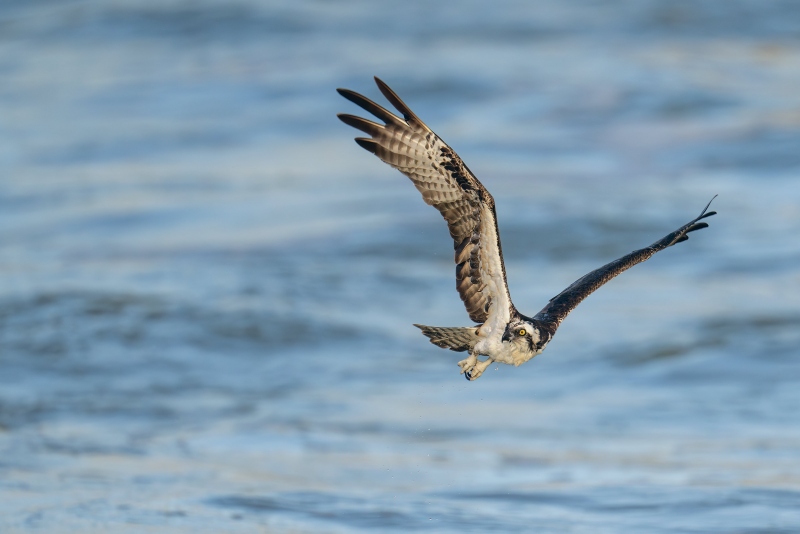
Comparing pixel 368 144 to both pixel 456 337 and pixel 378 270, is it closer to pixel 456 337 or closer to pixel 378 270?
pixel 456 337

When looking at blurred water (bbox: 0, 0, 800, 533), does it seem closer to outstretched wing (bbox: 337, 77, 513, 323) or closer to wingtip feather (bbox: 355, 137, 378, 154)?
outstretched wing (bbox: 337, 77, 513, 323)

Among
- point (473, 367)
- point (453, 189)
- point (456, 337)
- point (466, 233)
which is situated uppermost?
point (453, 189)

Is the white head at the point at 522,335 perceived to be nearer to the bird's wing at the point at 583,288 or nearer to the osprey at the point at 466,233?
the osprey at the point at 466,233

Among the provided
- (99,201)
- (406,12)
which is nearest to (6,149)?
(99,201)

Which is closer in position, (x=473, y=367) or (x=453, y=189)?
(x=453, y=189)

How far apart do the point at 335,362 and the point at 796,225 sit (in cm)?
→ 795

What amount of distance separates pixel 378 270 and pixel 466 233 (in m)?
12.4

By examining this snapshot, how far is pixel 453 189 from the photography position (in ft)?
24.9

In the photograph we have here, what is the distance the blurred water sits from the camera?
13156 millimetres

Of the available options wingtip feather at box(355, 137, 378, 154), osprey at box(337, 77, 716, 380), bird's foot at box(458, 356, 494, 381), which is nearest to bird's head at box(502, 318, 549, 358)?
osprey at box(337, 77, 716, 380)

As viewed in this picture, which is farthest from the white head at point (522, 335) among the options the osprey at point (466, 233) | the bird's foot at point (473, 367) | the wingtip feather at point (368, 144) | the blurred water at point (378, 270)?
the blurred water at point (378, 270)

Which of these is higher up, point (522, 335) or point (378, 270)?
point (378, 270)

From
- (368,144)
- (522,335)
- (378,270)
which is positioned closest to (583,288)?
(522,335)

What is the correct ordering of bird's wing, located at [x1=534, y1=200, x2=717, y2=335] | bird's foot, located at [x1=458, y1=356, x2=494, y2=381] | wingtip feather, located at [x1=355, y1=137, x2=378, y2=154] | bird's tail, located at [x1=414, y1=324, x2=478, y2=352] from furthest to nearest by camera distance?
1. bird's wing, located at [x1=534, y1=200, x2=717, y2=335]
2. bird's foot, located at [x1=458, y1=356, x2=494, y2=381]
3. bird's tail, located at [x1=414, y1=324, x2=478, y2=352]
4. wingtip feather, located at [x1=355, y1=137, x2=378, y2=154]
